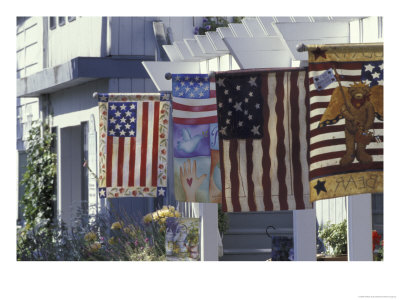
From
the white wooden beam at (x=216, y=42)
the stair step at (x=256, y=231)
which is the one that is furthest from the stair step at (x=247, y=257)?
the white wooden beam at (x=216, y=42)

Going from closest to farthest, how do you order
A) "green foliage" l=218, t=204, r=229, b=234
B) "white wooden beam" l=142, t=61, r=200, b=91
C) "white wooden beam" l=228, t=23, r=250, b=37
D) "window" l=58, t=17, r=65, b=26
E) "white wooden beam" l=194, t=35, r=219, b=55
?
"white wooden beam" l=228, t=23, r=250, b=37 < "white wooden beam" l=194, t=35, r=219, b=55 < "white wooden beam" l=142, t=61, r=200, b=91 < "green foliage" l=218, t=204, r=229, b=234 < "window" l=58, t=17, r=65, b=26

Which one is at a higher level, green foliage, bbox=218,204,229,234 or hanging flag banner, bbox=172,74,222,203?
hanging flag banner, bbox=172,74,222,203

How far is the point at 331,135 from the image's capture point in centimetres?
479

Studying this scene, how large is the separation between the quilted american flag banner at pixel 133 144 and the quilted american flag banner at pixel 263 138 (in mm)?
1517

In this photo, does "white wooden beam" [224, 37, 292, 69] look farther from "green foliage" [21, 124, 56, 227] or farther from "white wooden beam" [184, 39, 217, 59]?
"green foliage" [21, 124, 56, 227]

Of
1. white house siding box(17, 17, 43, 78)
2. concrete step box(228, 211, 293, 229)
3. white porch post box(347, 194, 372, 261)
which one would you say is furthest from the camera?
white house siding box(17, 17, 43, 78)

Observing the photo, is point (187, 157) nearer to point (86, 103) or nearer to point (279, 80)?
point (279, 80)

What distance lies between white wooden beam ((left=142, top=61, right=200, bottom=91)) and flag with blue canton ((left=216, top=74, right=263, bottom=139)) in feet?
7.76

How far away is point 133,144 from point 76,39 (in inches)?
196

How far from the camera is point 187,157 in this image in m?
6.03

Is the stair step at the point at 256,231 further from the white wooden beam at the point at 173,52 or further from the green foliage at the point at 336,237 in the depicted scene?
→ the white wooden beam at the point at 173,52

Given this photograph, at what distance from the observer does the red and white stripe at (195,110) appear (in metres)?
5.93

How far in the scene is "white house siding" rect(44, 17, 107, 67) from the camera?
1066 centimetres

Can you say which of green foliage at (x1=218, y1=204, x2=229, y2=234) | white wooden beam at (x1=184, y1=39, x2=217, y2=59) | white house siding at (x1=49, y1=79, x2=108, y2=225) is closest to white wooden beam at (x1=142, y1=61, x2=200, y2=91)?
white wooden beam at (x1=184, y1=39, x2=217, y2=59)
